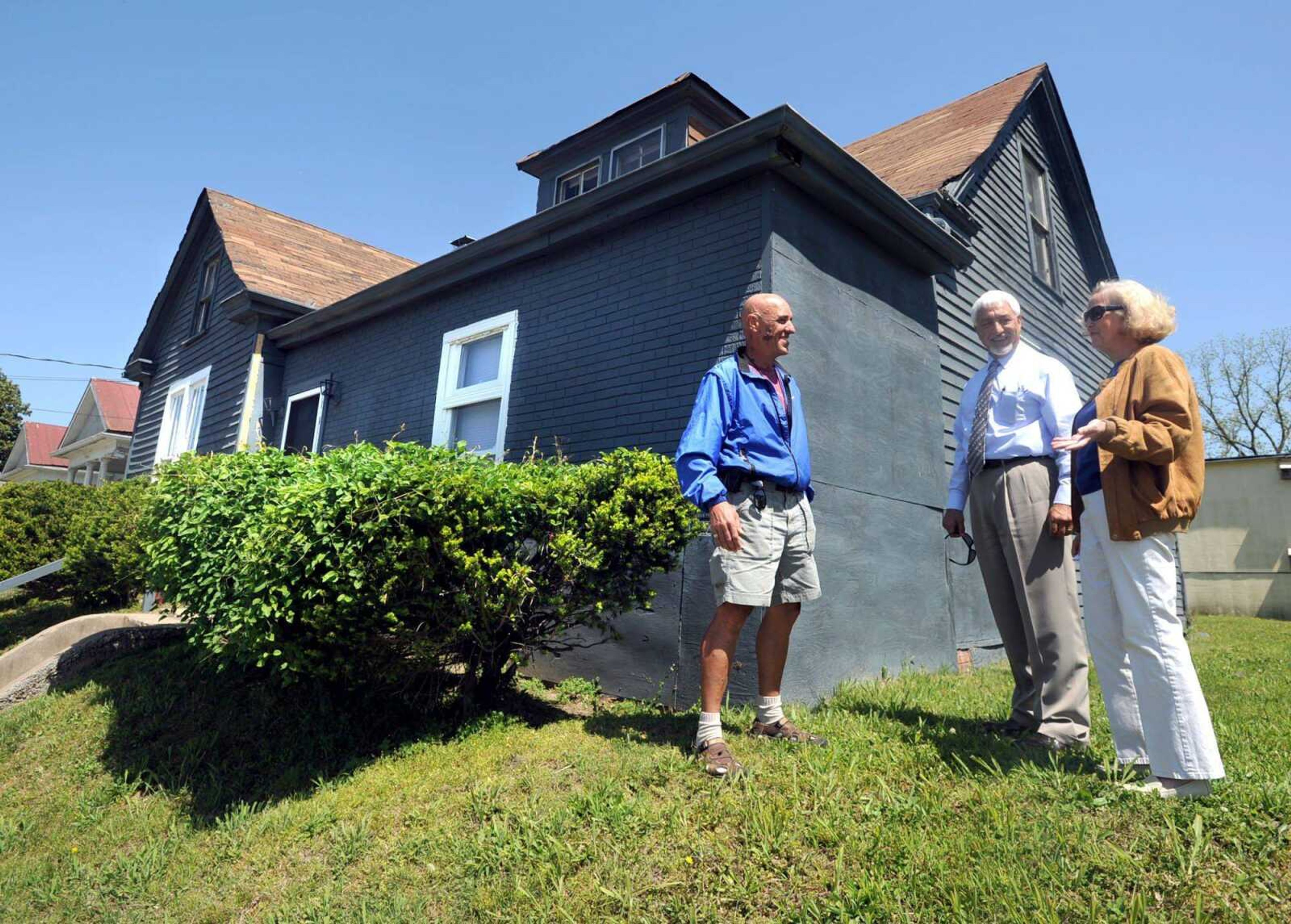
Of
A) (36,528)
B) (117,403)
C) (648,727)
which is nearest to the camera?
(648,727)

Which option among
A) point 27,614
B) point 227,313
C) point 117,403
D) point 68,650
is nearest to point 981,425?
point 68,650

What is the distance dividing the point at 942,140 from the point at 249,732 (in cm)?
893

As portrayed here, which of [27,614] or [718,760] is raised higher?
[718,760]

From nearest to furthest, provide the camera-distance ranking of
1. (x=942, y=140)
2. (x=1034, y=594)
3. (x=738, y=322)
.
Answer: (x=1034, y=594)
(x=738, y=322)
(x=942, y=140)

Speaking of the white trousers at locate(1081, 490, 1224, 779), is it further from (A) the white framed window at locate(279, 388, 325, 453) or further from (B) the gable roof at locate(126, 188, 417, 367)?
(B) the gable roof at locate(126, 188, 417, 367)

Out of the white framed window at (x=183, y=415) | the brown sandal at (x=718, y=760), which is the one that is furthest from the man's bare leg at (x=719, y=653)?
the white framed window at (x=183, y=415)

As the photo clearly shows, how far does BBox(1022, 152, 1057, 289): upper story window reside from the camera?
9.44 metres

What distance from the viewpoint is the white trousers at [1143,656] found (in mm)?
2416

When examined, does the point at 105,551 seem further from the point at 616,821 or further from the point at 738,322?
the point at 616,821

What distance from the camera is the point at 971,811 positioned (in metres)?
2.56

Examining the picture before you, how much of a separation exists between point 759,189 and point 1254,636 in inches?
406

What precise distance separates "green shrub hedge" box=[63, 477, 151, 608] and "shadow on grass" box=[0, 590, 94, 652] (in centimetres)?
22

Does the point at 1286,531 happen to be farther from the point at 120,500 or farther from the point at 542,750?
the point at 120,500

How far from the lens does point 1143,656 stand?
8.25 feet
